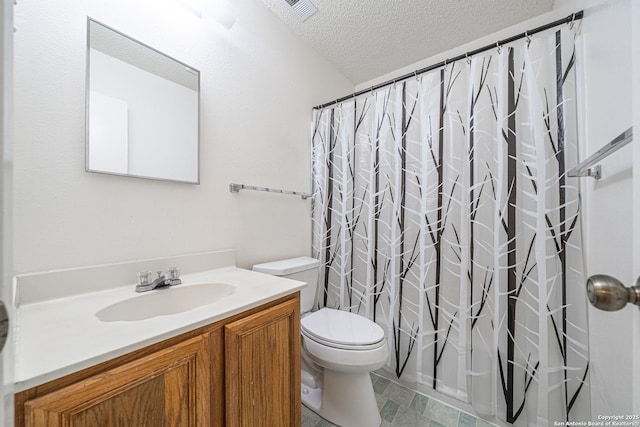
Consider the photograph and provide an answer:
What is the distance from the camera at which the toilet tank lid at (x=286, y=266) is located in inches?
53.5

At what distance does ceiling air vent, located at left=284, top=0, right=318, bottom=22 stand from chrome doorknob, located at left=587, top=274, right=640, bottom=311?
1852 millimetres

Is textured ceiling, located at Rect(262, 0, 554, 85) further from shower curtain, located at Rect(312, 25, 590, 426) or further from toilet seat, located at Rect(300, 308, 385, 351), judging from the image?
toilet seat, located at Rect(300, 308, 385, 351)

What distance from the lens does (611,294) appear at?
1.17ft

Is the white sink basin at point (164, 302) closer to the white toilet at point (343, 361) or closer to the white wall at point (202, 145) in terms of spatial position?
the white wall at point (202, 145)

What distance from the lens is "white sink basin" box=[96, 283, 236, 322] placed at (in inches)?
32.8

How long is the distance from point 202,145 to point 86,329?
885 millimetres

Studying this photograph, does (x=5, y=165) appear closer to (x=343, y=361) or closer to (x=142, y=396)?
(x=142, y=396)

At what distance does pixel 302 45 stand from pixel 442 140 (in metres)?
1.25

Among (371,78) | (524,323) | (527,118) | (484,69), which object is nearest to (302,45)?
(371,78)

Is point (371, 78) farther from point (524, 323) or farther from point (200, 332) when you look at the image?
point (200, 332)

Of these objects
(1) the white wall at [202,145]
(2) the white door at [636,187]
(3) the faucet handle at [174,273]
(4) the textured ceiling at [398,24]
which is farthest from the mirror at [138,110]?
(2) the white door at [636,187]

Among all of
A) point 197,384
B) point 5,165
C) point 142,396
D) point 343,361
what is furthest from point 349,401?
point 5,165

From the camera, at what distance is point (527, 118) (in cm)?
114

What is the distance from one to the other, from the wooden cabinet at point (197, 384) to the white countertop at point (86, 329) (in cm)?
3
